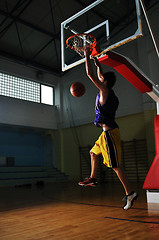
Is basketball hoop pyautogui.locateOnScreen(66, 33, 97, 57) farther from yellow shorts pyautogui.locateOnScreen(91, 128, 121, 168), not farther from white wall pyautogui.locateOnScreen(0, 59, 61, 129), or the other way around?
white wall pyautogui.locateOnScreen(0, 59, 61, 129)

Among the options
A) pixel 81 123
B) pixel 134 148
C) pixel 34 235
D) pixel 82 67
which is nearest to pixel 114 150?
pixel 34 235

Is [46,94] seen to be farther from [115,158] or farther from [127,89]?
[115,158]

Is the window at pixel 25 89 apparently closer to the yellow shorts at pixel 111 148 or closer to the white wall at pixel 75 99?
the white wall at pixel 75 99

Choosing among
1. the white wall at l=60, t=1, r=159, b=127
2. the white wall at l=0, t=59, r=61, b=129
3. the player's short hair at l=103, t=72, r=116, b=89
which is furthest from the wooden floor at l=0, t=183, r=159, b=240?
the white wall at l=0, t=59, r=61, b=129

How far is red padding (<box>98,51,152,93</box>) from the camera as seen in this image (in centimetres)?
354

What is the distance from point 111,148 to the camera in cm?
299

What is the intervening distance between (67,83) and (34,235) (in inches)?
452

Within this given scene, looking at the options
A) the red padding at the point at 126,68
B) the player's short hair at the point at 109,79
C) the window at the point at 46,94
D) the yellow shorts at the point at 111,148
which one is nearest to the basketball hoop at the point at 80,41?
the red padding at the point at 126,68

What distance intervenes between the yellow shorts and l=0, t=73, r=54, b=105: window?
953 centimetres

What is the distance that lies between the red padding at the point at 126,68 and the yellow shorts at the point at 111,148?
42.6 inches

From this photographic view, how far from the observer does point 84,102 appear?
12.4 meters

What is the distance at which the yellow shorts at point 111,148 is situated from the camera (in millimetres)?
2955

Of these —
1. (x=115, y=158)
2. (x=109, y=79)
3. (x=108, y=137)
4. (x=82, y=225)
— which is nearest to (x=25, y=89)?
(x=109, y=79)

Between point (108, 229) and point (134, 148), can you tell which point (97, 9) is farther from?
point (108, 229)
